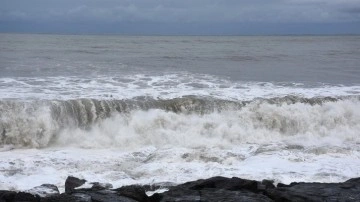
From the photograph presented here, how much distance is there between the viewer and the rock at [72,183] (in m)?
9.54

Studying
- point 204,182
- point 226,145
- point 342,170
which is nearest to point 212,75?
point 226,145

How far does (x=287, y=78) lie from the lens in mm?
27078

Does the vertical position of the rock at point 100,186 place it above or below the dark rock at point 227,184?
below

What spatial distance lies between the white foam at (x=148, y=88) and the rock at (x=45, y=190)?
8.45 metres

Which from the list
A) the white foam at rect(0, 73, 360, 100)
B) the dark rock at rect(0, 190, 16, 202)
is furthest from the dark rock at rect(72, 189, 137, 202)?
the white foam at rect(0, 73, 360, 100)

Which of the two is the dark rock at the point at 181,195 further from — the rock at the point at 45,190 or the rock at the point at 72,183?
the rock at the point at 45,190

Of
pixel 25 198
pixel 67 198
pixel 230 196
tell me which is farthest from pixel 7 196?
pixel 230 196

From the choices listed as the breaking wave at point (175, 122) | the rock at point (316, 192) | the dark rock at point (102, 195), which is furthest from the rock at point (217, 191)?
the breaking wave at point (175, 122)

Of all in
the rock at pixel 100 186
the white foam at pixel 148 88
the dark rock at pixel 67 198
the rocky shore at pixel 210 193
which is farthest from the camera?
the white foam at pixel 148 88

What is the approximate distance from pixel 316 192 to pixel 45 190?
5.55 metres

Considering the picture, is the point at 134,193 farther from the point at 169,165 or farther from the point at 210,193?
the point at 169,165

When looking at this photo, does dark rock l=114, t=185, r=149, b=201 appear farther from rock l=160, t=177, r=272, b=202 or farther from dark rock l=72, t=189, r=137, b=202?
rock l=160, t=177, r=272, b=202

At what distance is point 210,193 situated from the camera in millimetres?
8734

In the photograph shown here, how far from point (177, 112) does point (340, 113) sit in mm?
6777
